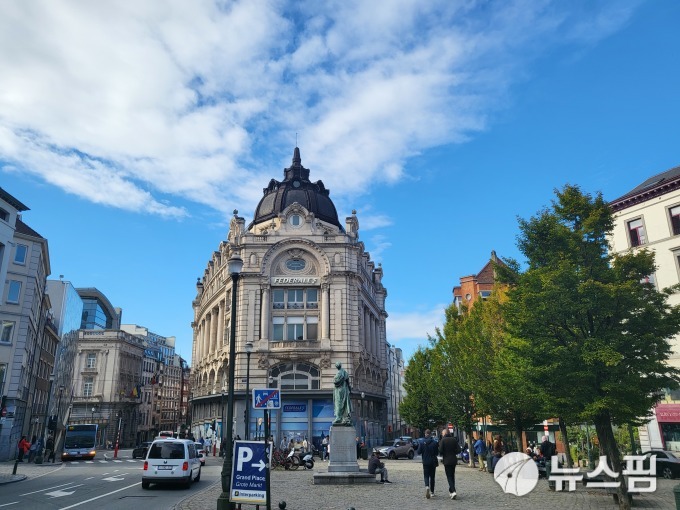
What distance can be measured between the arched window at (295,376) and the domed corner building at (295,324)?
89 mm

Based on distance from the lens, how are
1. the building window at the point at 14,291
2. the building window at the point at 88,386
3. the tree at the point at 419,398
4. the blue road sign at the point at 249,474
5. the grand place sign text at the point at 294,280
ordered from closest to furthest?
the blue road sign at the point at 249,474
the building window at the point at 14,291
the tree at the point at 419,398
the grand place sign text at the point at 294,280
the building window at the point at 88,386

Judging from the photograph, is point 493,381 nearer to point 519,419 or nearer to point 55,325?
point 519,419

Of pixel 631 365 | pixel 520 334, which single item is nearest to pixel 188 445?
pixel 520 334

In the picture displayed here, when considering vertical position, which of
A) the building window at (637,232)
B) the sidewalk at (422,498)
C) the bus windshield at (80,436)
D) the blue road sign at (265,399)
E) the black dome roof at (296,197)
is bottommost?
the sidewalk at (422,498)

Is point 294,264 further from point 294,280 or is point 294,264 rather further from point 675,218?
point 675,218

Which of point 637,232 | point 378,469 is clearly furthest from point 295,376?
point 637,232

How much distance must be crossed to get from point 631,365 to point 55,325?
2385 inches

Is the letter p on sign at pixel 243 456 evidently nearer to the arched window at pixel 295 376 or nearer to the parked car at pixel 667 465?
the parked car at pixel 667 465

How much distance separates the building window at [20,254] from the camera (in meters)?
40.7

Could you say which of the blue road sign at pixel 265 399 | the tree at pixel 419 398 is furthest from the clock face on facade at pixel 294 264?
the blue road sign at pixel 265 399

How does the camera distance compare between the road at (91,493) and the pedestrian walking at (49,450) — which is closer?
the road at (91,493)

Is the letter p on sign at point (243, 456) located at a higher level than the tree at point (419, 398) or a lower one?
lower

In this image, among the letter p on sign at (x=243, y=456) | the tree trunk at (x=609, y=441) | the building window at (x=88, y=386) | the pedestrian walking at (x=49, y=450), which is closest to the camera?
the letter p on sign at (x=243, y=456)

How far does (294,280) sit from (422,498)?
36646mm
